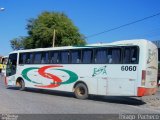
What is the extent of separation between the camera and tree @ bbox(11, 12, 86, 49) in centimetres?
5279

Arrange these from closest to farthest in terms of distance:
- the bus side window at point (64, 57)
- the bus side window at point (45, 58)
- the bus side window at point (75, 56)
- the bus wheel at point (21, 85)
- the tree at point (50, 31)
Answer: the bus side window at point (75, 56) < the bus side window at point (64, 57) < the bus side window at point (45, 58) < the bus wheel at point (21, 85) < the tree at point (50, 31)

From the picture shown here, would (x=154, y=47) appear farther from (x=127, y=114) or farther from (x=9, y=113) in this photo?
(x=9, y=113)

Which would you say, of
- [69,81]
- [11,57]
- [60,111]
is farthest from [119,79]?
[11,57]

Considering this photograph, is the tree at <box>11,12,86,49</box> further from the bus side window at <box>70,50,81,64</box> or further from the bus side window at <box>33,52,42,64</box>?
the bus side window at <box>70,50,81,64</box>

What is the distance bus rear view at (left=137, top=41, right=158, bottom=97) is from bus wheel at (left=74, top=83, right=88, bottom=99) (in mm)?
3555

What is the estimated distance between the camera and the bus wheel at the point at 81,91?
19734mm

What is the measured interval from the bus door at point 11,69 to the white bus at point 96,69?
0.82 meters

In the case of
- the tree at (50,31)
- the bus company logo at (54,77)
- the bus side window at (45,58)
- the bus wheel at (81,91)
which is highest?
the tree at (50,31)

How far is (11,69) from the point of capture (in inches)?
1021

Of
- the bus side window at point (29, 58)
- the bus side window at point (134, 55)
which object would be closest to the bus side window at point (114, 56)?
the bus side window at point (134, 55)

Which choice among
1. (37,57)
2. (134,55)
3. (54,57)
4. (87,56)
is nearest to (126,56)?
(134,55)

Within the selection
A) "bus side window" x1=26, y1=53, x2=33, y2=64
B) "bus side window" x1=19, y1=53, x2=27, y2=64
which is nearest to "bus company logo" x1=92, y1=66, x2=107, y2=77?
"bus side window" x1=26, y1=53, x2=33, y2=64

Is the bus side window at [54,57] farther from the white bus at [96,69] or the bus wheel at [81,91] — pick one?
the bus wheel at [81,91]

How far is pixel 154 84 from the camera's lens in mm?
18469
